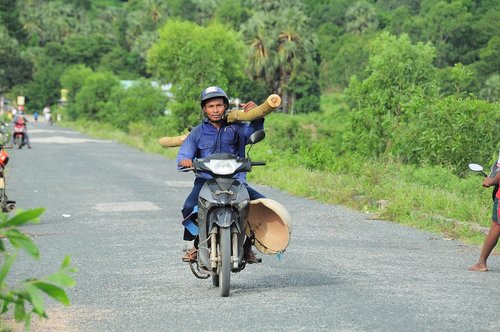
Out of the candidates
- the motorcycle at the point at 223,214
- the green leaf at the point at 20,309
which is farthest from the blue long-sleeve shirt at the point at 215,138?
the green leaf at the point at 20,309

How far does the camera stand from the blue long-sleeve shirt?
9031 millimetres

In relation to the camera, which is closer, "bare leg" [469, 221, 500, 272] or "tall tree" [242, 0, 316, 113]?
"bare leg" [469, 221, 500, 272]

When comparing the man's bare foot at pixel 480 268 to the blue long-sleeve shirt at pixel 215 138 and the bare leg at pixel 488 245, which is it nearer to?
the bare leg at pixel 488 245

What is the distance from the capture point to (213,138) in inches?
356

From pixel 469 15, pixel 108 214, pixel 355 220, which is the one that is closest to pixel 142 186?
pixel 108 214

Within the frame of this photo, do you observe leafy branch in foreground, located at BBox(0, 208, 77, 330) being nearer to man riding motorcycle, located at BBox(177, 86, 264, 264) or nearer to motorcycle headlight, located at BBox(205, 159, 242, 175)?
motorcycle headlight, located at BBox(205, 159, 242, 175)

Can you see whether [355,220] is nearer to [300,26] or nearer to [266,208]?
[266,208]

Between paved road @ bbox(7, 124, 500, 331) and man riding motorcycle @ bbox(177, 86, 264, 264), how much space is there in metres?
0.75

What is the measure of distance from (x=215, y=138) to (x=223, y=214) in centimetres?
84

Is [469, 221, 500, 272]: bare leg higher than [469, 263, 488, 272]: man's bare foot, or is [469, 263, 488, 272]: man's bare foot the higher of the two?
[469, 221, 500, 272]: bare leg

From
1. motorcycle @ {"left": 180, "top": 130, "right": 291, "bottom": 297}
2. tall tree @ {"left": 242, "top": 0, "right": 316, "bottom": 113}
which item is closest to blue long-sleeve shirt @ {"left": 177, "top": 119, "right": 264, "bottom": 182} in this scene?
motorcycle @ {"left": 180, "top": 130, "right": 291, "bottom": 297}

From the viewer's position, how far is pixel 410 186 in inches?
711

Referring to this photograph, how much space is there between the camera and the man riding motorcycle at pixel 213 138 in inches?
352

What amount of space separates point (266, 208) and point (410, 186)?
929cm
